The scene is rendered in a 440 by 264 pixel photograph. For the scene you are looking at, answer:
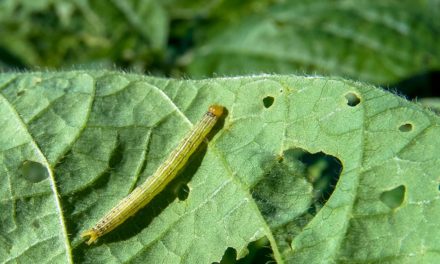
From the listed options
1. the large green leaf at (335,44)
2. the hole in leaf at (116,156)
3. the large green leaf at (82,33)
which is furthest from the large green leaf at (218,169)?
the large green leaf at (82,33)

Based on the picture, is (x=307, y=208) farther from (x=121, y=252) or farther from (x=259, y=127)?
(x=121, y=252)

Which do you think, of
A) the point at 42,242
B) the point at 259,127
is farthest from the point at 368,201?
the point at 42,242

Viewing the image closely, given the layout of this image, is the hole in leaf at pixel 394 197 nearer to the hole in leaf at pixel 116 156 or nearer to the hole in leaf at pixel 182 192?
the hole in leaf at pixel 182 192

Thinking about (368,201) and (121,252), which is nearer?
(368,201)

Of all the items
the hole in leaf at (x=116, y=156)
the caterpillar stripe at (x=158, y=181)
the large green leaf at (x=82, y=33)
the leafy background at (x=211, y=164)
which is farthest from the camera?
the large green leaf at (x=82, y=33)

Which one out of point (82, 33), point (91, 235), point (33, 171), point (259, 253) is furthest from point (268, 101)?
point (82, 33)

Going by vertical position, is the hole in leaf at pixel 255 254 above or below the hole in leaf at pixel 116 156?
below

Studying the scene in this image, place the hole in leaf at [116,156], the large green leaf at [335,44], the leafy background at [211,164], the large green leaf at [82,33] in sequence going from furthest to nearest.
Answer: the large green leaf at [82,33]
the large green leaf at [335,44]
the hole in leaf at [116,156]
the leafy background at [211,164]
